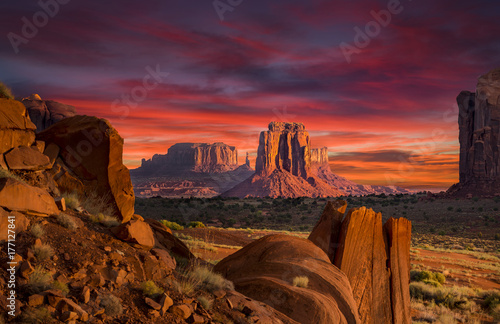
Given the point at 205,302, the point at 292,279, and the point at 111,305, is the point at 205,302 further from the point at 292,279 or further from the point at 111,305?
the point at 292,279

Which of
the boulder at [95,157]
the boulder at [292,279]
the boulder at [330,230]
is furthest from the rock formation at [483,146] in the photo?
the boulder at [95,157]

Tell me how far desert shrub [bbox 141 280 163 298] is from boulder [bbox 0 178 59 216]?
2398 mm

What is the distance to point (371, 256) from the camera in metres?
12.6

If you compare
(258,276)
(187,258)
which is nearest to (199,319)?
(258,276)

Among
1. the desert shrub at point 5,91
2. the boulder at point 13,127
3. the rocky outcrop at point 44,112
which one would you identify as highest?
the rocky outcrop at point 44,112

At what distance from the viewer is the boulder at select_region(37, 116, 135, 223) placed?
33.8 ft

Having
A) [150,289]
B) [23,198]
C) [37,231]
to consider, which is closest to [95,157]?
[23,198]

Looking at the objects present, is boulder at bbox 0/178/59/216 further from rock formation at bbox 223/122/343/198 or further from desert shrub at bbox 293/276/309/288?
rock formation at bbox 223/122/343/198

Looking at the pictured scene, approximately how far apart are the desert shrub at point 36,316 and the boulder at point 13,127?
14.5ft

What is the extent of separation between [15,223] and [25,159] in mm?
2517

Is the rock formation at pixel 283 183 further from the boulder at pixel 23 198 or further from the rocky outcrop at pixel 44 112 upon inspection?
the boulder at pixel 23 198

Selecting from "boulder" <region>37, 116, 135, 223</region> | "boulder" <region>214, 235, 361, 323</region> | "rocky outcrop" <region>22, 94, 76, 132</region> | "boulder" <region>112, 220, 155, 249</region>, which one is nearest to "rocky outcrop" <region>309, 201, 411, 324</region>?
"boulder" <region>214, 235, 361, 323</region>

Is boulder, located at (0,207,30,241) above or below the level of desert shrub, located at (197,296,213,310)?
above

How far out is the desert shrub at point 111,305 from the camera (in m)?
4.85
